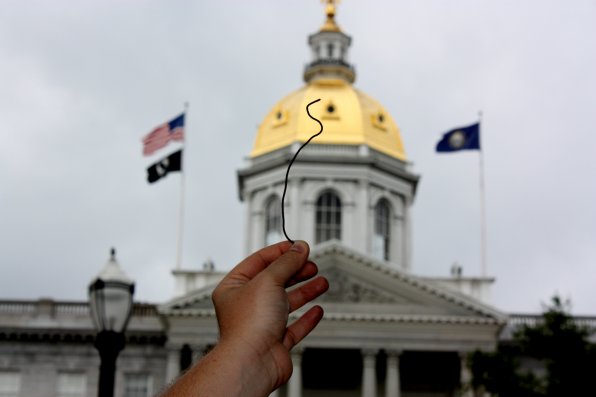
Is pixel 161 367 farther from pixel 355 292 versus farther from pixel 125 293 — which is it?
pixel 125 293

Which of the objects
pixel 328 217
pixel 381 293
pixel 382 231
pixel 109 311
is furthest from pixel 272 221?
pixel 109 311

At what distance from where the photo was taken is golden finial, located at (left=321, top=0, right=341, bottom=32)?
229ft

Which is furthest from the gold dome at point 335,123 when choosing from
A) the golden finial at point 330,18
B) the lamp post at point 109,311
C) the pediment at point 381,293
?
the lamp post at point 109,311

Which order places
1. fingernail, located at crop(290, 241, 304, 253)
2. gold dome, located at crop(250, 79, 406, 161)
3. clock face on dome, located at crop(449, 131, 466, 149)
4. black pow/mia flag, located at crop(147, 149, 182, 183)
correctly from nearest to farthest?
fingernail, located at crop(290, 241, 304, 253), black pow/mia flag, located at crop(147, 149, 182, 183), clock face on dome, located at crop(449, 131, 466, 149), gold dome, located at crop(250, 79, 406, 161)

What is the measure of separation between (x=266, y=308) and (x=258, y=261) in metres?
0.32

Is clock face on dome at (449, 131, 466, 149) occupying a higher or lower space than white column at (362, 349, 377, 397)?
higher

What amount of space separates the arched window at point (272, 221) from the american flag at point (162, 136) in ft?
33.7

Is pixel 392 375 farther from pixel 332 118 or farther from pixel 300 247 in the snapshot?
pixel 300 247

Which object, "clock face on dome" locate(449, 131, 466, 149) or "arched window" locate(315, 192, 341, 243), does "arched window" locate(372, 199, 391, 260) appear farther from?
"clock face on dome" locate(449, 131, 466, 149)

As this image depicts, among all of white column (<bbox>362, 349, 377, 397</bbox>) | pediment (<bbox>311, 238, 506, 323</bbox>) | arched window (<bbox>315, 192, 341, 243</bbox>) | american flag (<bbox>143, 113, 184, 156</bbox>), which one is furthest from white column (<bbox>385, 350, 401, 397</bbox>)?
american flag (<bbox>143, 113, 184, 156</bbox>)

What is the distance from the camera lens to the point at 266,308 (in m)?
2.78

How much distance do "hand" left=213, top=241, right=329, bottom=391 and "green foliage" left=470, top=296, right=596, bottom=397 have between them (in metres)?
25.4

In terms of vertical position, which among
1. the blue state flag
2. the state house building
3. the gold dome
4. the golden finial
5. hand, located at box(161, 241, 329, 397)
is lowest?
hand, located at box(161, 241, 329, 397)

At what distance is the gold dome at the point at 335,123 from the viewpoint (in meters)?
63.4
